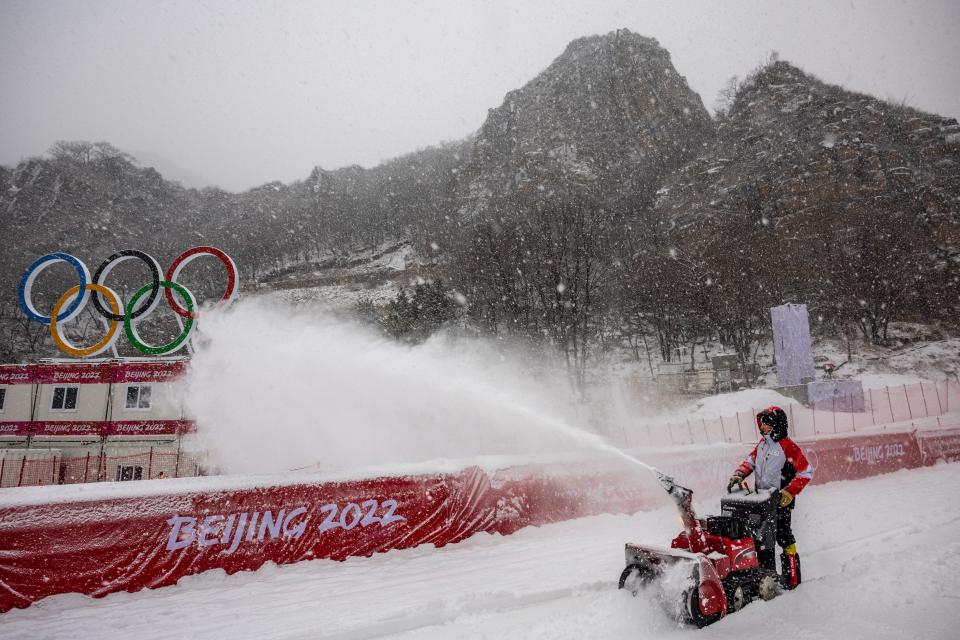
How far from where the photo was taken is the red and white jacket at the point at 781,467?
18.1 ft

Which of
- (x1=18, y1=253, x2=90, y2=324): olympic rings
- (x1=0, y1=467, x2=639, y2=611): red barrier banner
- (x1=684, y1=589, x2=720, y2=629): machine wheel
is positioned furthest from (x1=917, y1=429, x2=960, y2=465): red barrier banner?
(x1=18, y1=253, x2=90, y2=324): olympic rings

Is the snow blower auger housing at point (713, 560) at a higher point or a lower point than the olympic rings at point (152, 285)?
lower

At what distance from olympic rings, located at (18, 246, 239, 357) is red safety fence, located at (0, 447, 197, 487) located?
6301 mm

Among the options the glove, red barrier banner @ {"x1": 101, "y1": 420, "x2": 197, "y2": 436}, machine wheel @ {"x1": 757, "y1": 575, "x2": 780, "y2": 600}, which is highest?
red barrier banner @ {"x1": 101, "y1": 420, "x2": 197, "y2": 436}

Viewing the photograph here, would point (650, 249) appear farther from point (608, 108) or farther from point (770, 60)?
point (608, 108)

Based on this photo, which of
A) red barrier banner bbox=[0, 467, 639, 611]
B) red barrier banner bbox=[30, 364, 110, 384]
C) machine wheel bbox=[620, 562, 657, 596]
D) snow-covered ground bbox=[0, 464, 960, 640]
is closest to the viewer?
snow-covered ground bbox=[0, 464, 960, 640]

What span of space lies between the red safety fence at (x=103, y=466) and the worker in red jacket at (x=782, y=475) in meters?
25.0

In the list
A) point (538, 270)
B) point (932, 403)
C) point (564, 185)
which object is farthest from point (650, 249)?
point (564, 185)

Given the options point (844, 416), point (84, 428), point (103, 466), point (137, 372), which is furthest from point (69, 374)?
point (844, 416)

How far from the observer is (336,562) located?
27.5ft

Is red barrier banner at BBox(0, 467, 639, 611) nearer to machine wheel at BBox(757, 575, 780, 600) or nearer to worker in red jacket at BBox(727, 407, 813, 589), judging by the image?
worker in red jacket at BBox(727, 407, 813, 589)

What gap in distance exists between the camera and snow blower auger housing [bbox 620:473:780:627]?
4551 mm

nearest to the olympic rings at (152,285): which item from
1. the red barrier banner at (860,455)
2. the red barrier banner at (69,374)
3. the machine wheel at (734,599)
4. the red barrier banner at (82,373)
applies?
the red barrier banner at (82,373)

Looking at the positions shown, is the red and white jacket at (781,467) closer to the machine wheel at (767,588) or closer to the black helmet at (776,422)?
the black helmet at (776,422)
